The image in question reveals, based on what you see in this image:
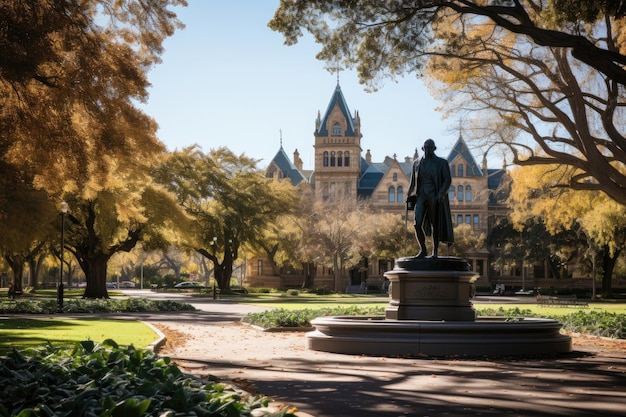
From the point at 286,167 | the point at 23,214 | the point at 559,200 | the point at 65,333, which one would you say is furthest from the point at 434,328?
the point at 286,167

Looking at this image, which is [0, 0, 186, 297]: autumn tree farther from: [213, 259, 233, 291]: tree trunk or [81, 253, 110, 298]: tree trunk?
[213, 259, 233, 291]: tree trunk

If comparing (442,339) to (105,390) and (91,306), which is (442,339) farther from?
(91,306)

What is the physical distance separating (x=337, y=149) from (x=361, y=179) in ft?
18.7

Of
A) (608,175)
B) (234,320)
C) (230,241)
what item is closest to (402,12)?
(608,175)

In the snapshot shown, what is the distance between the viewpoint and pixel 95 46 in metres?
17.8

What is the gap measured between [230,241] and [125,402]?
170 ft

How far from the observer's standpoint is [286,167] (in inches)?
4013

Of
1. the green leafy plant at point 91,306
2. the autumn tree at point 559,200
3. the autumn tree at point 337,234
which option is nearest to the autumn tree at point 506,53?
the autumn tree at point 559,200

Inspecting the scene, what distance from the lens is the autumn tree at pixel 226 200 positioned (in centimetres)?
5353

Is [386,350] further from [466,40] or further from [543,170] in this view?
[543,170]

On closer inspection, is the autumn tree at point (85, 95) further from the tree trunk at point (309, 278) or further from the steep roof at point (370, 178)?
the steep roof at point (370, 178)

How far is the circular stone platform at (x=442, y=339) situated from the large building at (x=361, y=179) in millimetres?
71778

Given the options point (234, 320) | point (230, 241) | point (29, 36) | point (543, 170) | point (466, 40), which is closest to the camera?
point (29, 36)

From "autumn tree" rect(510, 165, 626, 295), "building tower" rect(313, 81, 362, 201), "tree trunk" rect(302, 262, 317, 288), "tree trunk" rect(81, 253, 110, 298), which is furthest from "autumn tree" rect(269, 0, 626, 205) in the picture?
"building tower" rect(313, 81, 362, 201)
